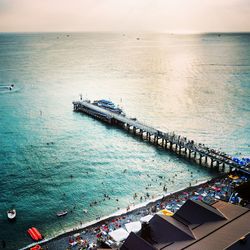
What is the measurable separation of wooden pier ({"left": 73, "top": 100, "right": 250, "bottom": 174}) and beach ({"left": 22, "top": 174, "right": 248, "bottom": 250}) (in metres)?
3.98

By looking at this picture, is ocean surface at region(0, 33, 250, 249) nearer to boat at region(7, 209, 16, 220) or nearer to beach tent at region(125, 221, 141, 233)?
boat at region(7, 209, 16, 220)

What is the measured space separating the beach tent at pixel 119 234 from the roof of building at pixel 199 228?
507 cm

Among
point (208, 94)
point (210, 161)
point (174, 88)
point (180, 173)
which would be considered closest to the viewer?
point (180, 173)

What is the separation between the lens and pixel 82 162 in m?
65.6

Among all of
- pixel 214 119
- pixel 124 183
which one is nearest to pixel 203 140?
pixel 214 119

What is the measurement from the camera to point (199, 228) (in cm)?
3509

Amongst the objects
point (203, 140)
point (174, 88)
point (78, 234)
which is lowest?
point (78, 234)

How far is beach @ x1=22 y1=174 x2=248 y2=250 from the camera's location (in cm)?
4147

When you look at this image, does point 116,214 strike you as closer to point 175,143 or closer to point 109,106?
point 175,143

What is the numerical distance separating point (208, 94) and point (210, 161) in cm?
5859

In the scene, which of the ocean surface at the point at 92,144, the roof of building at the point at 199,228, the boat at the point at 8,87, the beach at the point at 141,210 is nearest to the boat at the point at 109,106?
the ocean surface at the point at 92,144

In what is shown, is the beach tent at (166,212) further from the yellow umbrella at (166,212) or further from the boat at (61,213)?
the boat at (61,213)

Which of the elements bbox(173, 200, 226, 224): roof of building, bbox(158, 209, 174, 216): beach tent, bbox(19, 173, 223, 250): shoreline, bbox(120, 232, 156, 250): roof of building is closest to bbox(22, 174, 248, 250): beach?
bbox(19, 173, 223, 250): shoreline

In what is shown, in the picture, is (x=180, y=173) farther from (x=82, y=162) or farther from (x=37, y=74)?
(x=37, y=74)
